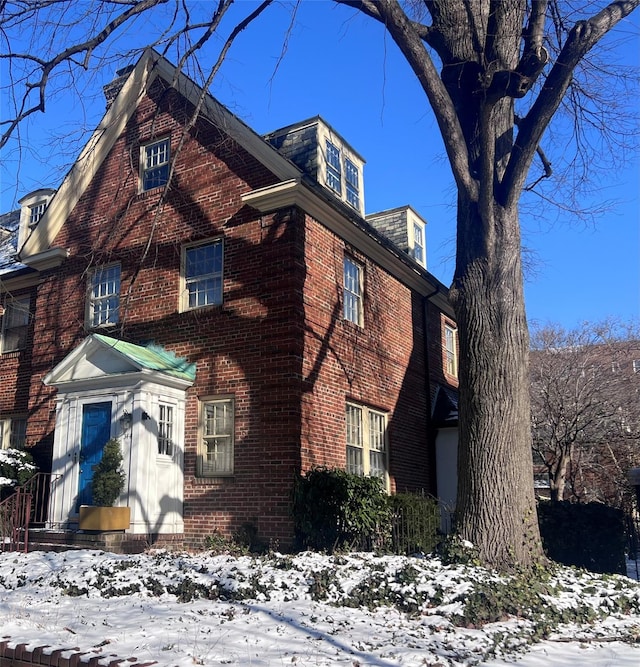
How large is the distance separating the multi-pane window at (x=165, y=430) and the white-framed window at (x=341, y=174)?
6.28 m

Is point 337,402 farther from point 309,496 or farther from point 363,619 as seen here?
point 363,619

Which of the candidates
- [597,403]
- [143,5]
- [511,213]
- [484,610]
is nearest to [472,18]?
[511,213]

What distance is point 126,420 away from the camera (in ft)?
38.0

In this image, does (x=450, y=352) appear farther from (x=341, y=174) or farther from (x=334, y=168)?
(x=334, y=168)

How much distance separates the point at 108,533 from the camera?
10664 mm

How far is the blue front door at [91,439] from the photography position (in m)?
11.9

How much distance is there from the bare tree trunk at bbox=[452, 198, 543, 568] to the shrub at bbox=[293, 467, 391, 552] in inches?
78.9

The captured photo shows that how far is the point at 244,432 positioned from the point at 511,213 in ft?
18.9

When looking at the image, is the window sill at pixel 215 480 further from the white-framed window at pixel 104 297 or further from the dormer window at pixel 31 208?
the dormer window at pixel 31 208

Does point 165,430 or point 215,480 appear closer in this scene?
point 215,480

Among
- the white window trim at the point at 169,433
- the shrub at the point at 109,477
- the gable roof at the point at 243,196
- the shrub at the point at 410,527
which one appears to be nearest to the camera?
the shrub at the point at 410,527

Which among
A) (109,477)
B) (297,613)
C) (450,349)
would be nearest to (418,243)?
(450,349)

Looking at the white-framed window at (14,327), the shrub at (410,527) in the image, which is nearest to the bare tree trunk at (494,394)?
the shrub at (410,527)

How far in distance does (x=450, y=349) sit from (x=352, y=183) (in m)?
6.12
